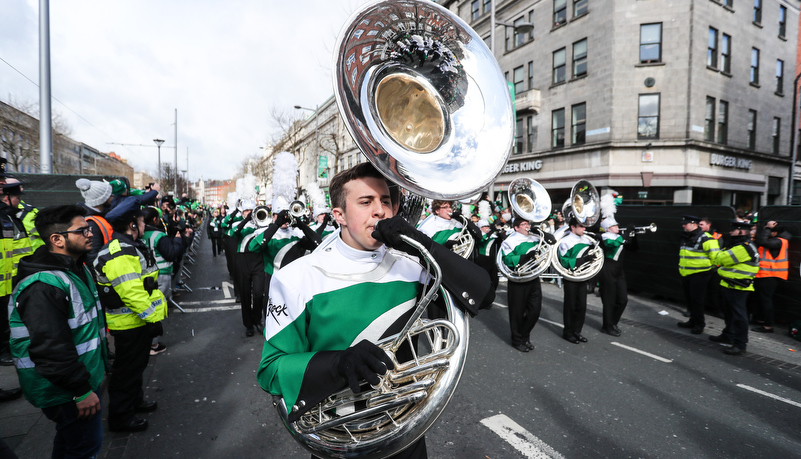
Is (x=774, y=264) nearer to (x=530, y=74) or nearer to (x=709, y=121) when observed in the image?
(x=709, y=121)

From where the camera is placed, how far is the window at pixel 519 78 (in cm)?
2269

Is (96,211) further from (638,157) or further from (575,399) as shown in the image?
(638,157)

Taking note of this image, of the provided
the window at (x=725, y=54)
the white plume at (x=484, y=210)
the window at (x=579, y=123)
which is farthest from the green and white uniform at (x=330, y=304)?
the window at (x=725, y=54)

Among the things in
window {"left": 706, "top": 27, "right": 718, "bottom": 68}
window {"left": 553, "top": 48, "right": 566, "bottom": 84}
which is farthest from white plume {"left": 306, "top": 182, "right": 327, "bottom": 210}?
window {"left": 706, "top": 27, "right": 718, "bottom": 68}

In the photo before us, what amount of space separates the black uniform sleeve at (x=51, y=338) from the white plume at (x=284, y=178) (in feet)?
14.8

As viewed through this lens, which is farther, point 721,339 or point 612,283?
point 612,283

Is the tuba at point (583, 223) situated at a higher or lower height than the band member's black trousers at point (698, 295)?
higher

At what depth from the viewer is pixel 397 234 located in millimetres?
1511

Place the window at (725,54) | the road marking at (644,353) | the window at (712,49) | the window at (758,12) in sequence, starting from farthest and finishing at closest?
the window at (758,12)
the window at (725,54)
the window at (712,49)
the road marking at (644,353)

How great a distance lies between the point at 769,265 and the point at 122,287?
9.20 meters

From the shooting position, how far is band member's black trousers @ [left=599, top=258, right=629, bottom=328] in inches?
256

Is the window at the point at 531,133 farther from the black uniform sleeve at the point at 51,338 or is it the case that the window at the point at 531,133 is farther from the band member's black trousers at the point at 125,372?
the black uniform sleeve at the point at 51,338

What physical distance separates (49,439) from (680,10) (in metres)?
24.0

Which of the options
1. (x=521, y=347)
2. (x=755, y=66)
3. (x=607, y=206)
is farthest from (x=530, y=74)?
(x=521, y=347)
